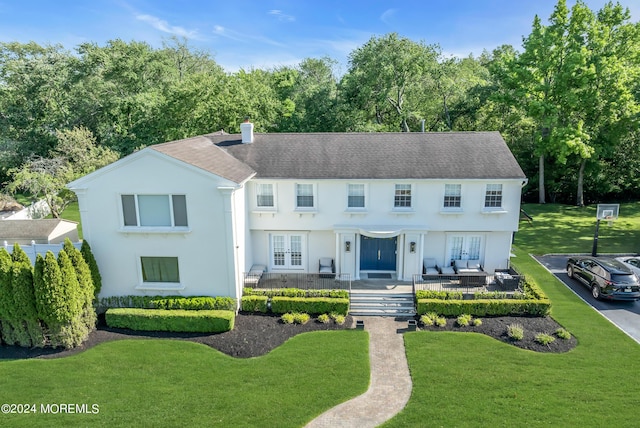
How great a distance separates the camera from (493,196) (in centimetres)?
2173

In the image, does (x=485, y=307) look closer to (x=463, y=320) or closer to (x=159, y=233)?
(x=463, y=320)

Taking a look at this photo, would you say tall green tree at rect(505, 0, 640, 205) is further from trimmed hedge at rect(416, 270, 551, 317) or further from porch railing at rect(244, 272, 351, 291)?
porch railing at rect(244, 272, 351, 291)

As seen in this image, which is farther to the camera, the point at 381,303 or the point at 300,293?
the point at 381,303

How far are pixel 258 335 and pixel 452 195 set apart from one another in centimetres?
1229

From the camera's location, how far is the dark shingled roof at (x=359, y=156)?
2134 cm

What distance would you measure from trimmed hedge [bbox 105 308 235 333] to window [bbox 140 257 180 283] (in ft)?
5.34

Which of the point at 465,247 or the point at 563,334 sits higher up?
the point at 465,247

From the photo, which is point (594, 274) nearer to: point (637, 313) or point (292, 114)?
point (637, 313)

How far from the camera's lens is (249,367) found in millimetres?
15523

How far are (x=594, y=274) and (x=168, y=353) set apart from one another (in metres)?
21.2

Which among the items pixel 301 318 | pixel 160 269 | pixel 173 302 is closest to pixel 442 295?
pixel 301 318

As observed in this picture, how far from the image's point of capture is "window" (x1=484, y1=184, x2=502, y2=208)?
70.9 ft

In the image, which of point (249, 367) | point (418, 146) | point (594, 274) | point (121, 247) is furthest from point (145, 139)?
point (594, 274)

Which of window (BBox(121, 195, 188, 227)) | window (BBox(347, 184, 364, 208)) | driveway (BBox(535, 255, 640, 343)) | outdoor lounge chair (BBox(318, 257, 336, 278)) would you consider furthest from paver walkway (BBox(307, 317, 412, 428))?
window (BBox(121, 195, 188, 227))
